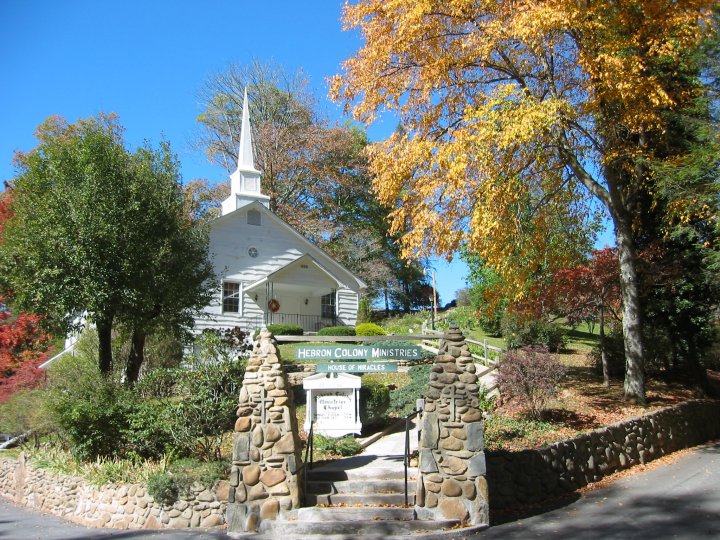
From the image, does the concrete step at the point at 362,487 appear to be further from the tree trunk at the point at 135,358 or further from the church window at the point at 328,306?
the church window at the point at 328,306

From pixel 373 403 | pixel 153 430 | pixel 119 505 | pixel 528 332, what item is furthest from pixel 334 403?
pixel 528 332

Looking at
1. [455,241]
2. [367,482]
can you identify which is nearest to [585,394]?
[455,241]

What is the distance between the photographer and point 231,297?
1054 inches

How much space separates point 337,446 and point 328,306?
1849 centimetres

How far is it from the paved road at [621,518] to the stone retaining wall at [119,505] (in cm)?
23

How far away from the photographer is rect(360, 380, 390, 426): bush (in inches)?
531

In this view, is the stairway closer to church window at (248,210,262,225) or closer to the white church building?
the white church building

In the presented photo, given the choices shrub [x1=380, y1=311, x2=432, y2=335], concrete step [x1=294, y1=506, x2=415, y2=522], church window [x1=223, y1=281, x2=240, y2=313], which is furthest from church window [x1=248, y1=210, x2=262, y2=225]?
concrete step [x1=294, y1=506, x2=415, y2=522]

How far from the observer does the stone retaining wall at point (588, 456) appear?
393 inches

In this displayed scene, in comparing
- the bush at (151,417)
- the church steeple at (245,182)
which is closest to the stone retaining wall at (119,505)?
the bush at (151,417)

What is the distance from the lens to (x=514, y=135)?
1247 centimetres

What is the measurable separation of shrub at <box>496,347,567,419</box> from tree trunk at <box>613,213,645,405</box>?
3220mm

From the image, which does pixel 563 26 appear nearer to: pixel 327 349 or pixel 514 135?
pixel 514 135

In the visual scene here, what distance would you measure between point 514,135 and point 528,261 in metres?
4.39
